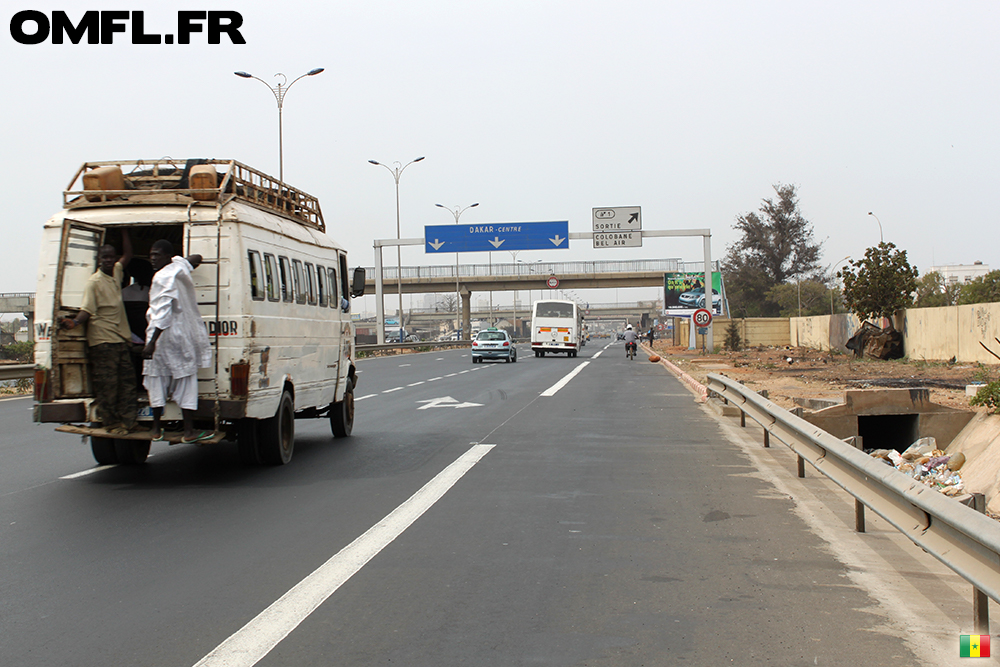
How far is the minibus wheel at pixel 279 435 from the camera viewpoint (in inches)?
392

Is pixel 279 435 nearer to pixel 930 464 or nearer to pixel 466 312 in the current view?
pixel 930 464

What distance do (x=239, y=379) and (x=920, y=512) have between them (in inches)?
235

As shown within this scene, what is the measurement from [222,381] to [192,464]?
2.14 meters

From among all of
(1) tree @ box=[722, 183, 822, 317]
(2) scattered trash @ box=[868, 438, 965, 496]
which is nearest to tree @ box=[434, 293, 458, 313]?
(1) tree @ box=[722, 183, 822, 317]

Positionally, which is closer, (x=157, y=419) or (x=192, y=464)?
(x=157, y=419)

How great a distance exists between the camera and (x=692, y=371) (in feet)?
104

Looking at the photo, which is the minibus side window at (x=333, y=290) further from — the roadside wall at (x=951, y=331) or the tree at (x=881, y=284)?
the tree at (x=881, y=284)

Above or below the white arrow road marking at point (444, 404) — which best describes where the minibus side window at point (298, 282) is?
above

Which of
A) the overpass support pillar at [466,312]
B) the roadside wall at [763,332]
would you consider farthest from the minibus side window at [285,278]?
the overpass support pillar at [466,312]

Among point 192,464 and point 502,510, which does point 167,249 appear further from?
point 502,510

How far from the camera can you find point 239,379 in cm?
873

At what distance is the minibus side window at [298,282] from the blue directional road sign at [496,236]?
3887 centimetres

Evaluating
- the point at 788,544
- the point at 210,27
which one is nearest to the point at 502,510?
the point at 788,544

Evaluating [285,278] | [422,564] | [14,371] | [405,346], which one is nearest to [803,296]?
[405,346]
